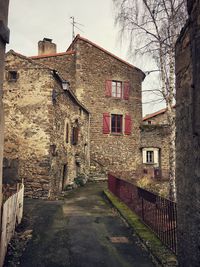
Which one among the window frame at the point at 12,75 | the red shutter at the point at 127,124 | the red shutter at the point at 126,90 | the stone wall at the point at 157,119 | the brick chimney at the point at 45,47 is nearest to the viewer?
the window frame at the point at 12,75

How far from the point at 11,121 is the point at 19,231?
209 inches

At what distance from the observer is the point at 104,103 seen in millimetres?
16766

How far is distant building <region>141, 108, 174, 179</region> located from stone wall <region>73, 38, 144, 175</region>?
67 centimetres

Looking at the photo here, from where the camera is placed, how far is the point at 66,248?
4.78m

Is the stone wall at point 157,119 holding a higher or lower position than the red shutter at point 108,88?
lower

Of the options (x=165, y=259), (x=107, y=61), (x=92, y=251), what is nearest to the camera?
(x=165, y=259)

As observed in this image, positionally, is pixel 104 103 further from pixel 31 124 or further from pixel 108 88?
pixel 31 124

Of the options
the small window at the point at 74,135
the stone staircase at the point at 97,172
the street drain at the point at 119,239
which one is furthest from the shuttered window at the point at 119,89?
the street drain at the point at 119,239

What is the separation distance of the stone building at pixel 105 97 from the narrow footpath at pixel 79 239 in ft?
26.9

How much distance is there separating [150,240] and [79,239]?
1.69 meters

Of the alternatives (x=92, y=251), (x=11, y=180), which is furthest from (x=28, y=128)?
(x=92, y=251)

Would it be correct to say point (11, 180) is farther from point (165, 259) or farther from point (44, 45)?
point (44, 45)

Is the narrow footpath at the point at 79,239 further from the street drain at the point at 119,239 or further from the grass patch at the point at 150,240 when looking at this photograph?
the grass patch at the point at 150,240

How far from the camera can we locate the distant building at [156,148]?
17.3m
